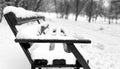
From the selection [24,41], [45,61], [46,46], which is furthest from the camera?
[46,46]

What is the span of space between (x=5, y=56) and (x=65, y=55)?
171 cm

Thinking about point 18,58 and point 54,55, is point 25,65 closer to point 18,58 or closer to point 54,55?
point 18,58

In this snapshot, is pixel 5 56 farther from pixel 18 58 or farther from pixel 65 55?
pixel 65 55

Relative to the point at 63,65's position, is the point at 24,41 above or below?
above

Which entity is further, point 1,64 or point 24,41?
point 1,64

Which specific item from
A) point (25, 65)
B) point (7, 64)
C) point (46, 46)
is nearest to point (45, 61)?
point (46, 46)

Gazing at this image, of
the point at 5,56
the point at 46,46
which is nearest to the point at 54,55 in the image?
the point at 46,46

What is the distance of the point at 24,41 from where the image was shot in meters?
2.14

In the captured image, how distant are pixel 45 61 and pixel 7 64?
1.11m

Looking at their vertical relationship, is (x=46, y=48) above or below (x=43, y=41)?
below

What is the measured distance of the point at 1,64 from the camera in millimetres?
3184

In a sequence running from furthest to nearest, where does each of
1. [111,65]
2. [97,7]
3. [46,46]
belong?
[97,7] → [111,65] → [46,46]

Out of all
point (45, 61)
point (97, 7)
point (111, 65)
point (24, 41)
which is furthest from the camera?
point (97, 7)

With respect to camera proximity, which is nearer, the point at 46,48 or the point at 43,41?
the point at 43,41
